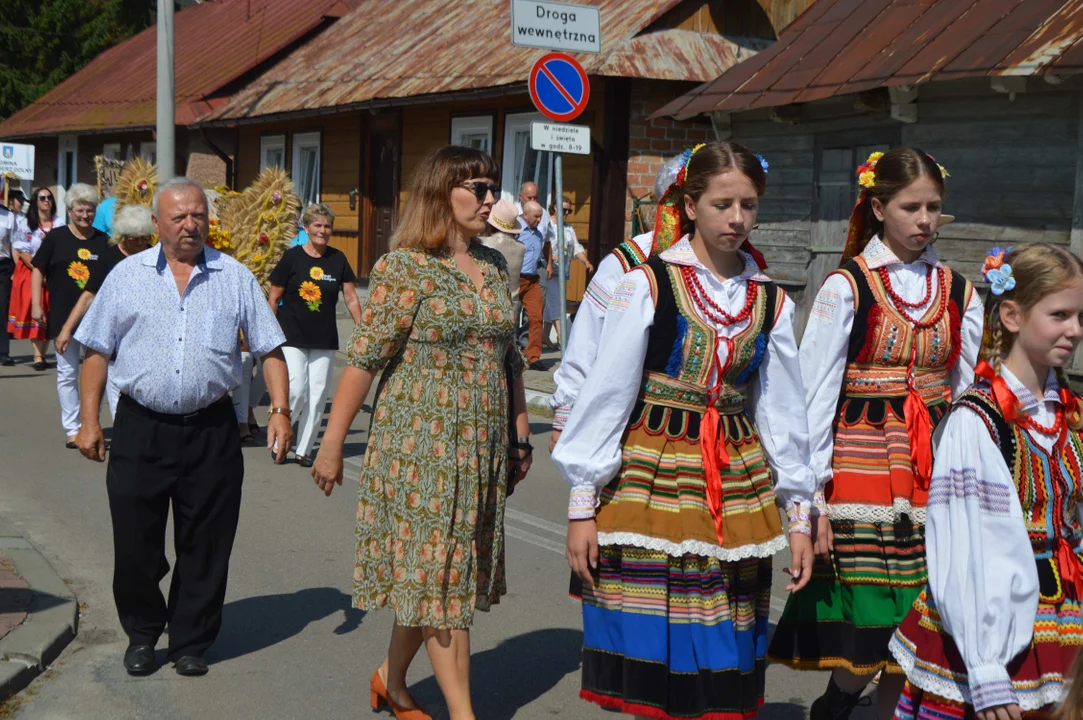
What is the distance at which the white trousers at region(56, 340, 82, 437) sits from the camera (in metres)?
10.5

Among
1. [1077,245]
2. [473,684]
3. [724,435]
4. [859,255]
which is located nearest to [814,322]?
[859,255]

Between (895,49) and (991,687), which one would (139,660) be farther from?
(895,49)

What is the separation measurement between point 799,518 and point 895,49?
31.3ft

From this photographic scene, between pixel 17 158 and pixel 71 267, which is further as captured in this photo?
pixel 17 158

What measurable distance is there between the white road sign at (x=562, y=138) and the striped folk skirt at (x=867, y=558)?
7.79 metres

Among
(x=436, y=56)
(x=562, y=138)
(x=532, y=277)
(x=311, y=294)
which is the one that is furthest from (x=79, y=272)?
(x=436, y=56)

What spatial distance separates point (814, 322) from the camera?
4.34 metres

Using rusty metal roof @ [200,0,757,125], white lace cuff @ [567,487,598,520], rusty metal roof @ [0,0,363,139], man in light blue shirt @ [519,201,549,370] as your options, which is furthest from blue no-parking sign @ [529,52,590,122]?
rusty metal roof @ [0,0,363,139]

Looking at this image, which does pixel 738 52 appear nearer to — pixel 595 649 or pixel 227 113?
pixel 227 113

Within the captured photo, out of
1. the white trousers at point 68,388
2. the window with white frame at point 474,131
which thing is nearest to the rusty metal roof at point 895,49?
the window with white frame at point 474,131

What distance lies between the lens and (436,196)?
4.39 m

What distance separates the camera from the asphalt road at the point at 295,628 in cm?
488

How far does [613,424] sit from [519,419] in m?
1.01

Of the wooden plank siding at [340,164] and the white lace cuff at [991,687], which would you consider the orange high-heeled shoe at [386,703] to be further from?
the wooden plank siding at [340,164]
